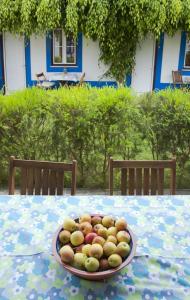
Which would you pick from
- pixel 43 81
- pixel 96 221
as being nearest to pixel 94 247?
pixel 96 221

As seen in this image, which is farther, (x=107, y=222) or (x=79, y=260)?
(x=107, y=222)

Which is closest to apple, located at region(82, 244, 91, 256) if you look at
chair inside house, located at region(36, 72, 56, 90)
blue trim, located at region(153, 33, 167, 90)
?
chair inside house, located at region(36, 72, 56, 90)

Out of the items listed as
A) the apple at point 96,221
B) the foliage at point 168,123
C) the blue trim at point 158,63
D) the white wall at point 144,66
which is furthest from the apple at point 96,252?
the blue trim at point 158,63

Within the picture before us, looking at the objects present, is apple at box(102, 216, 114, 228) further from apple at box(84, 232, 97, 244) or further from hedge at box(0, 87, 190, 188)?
hedge at box(0, 87, 190, 188)

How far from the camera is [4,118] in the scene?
3406 millimetres

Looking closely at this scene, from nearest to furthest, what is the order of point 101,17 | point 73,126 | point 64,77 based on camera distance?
point 73,126
point 101,17
point 64,77

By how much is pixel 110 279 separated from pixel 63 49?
401 inches

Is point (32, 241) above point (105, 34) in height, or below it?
below

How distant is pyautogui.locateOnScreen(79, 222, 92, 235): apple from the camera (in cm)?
138

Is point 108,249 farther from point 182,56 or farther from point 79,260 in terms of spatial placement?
point 182,56

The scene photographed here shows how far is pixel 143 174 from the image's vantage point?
2.27 meters

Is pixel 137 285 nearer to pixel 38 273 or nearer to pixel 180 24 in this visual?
pixel 38 273

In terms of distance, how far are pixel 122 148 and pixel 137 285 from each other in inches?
94.6

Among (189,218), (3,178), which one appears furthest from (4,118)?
(189,218)
